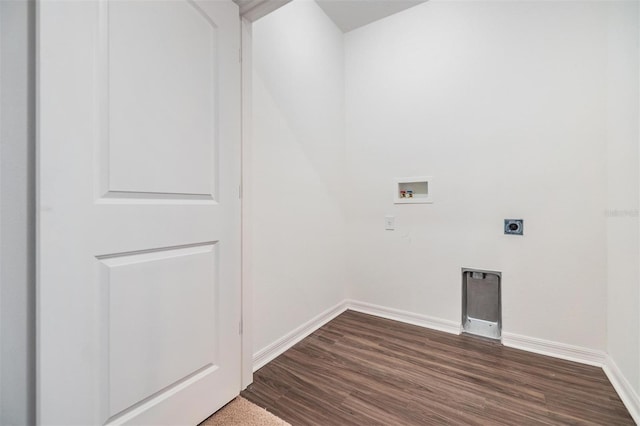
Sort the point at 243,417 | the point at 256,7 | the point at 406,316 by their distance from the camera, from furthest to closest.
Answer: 1. the point at 406,316
2. the point at 256,7
3. the point at 243,417

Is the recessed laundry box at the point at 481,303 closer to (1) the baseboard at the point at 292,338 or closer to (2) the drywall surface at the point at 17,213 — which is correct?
(1) the baseboard at the point at 292,338

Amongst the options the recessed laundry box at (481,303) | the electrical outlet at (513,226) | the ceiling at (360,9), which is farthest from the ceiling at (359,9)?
the recessed laundry box at (481,303)

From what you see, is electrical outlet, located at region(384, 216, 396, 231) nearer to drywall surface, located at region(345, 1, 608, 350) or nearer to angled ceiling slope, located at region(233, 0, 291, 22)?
drywall surface, located at region(345, 1, 608, 350)

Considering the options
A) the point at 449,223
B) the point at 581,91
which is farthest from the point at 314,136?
the point at 581,91

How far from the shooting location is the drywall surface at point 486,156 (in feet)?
5.39

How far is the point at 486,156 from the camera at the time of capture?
1.93 metres

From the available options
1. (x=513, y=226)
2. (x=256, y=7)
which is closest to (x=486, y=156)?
(x=513, y=226)

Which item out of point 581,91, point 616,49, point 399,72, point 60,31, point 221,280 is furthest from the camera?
point 399,72

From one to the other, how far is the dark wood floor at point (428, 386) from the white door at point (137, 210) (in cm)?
38

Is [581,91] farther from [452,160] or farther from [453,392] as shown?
[453,392]

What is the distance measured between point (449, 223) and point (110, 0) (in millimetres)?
2236

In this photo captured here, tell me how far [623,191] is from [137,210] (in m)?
2.33

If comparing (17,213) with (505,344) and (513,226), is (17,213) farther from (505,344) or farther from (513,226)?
(505,344)

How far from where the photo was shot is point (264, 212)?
5.44ft
